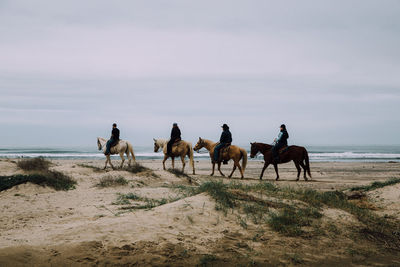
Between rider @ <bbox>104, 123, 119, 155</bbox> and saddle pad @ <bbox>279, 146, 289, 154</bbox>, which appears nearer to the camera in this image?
saddle pad @ <bbox>279, 146, 289, 154</bbox>

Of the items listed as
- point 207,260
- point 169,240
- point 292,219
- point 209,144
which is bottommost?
point 207,260

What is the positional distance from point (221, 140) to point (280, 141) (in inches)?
121

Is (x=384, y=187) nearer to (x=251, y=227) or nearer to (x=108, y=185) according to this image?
(x=251, y=227)

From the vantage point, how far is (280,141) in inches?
759

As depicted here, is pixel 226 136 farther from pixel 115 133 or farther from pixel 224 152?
pixel 115 133

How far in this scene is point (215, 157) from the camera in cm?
2038

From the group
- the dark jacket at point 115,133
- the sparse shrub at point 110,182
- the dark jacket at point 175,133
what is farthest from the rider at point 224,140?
the sparse shrub at point 110,182

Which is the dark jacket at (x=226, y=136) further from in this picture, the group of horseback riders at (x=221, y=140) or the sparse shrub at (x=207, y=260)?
the sparse shrub at (x=207, y=260)

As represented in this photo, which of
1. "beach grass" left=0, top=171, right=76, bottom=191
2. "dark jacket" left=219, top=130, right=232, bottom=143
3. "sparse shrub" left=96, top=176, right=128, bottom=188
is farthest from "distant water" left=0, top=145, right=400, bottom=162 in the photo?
"beach grass" left=0, top=171, right=76, bottom=191

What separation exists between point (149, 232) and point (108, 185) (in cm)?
706

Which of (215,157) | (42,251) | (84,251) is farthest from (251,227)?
(215,157)

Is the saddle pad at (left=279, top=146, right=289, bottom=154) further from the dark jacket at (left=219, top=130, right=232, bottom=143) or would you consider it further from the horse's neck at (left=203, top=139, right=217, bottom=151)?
the horse's neck at (left=203, top=139, right=217, bottom=151)

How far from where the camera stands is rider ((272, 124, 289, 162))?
1902 cm

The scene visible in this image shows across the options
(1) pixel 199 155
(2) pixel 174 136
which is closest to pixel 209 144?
(2) pixel 174 136
